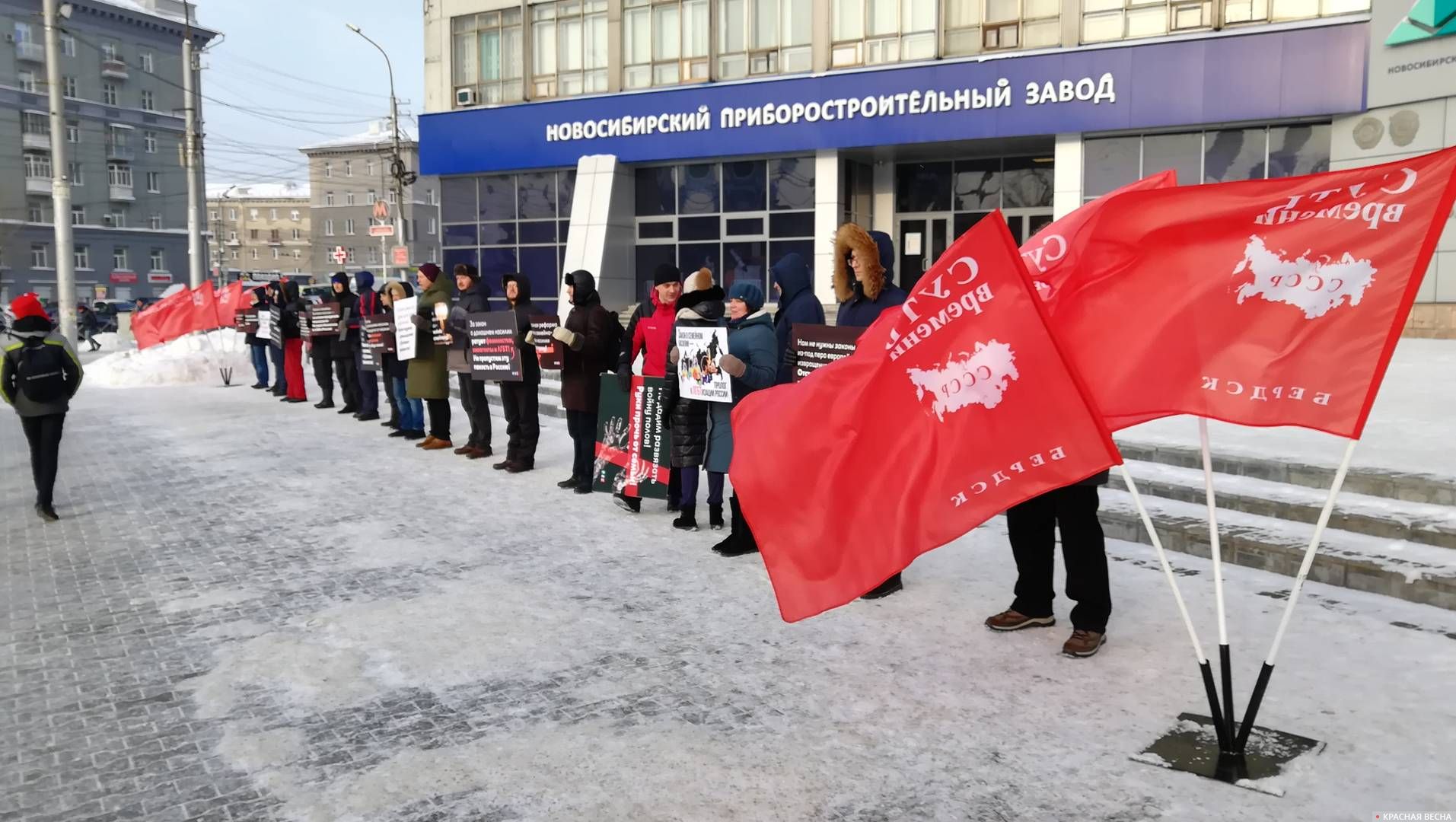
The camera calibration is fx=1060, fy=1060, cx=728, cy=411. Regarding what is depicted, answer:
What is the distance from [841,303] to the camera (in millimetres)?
7098

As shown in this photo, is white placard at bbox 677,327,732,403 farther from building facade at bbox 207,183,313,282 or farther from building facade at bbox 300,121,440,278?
building facade at bbox 207,183,313,282

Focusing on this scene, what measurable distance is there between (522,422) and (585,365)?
1591 mm

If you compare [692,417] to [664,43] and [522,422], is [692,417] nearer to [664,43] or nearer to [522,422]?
[522,422]

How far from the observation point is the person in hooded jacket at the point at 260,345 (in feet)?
60.2

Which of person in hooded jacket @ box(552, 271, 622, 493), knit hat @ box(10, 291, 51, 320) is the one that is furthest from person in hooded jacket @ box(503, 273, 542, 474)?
knit hat @ box(10, 291, 51, 320)

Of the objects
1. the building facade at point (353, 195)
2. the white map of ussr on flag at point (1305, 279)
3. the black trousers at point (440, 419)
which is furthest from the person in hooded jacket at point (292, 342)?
the building facade at point (353, 195)

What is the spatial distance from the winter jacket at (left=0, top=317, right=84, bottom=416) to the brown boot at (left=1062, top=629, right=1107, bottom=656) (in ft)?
25.6

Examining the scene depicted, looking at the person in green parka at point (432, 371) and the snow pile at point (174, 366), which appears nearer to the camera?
the person in green parka at point (432, 371)

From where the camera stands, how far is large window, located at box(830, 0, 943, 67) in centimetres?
2331

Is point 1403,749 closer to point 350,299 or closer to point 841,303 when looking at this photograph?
point 841,303

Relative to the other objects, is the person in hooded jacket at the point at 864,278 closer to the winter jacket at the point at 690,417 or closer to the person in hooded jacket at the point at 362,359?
the winter jacket at the point at 690,417

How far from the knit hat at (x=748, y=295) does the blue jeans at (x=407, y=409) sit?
266 inches

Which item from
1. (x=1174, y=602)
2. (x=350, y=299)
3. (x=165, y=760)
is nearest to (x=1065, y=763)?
(x=1174, y=602)

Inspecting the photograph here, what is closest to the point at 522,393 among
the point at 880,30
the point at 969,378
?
the point at 969,378
